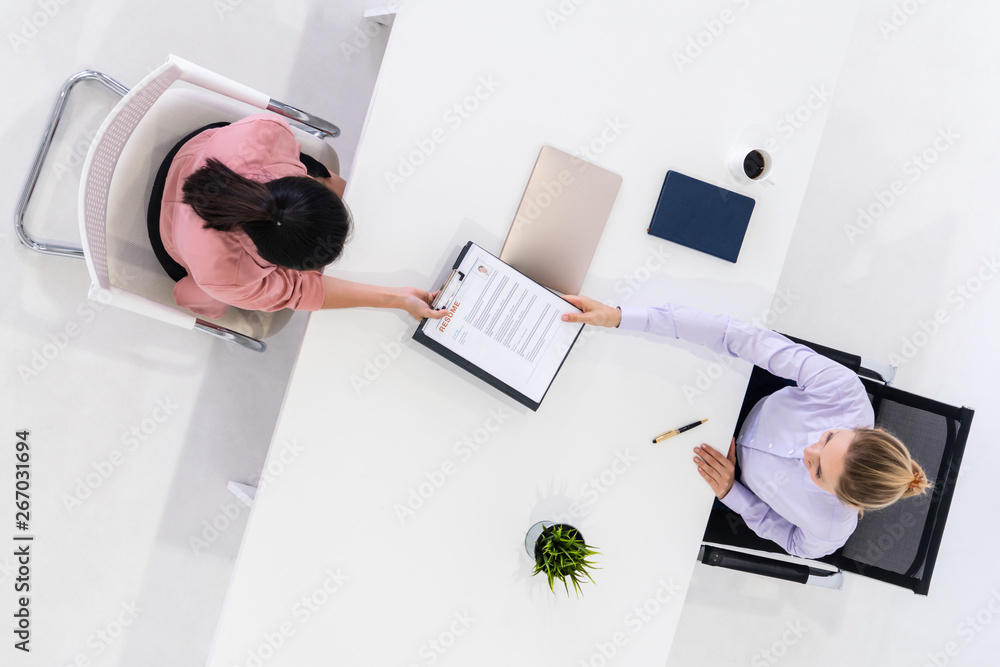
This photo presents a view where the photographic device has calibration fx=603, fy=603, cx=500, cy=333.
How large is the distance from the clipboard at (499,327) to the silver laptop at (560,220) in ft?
0.25

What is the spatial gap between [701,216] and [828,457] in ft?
2.10

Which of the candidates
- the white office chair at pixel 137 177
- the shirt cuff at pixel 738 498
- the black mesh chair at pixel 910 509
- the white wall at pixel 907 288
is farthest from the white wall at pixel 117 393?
the white wall at pixel 907 288

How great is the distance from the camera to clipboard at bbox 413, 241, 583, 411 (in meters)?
1.35

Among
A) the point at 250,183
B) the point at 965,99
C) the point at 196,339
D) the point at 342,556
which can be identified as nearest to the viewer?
the point at 250,183

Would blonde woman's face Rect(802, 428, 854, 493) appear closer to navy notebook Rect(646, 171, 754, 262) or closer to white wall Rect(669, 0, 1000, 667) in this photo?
navy notebook Rect(646, 171, 754, 262)

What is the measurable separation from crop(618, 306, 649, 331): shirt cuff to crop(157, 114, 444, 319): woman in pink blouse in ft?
1.44

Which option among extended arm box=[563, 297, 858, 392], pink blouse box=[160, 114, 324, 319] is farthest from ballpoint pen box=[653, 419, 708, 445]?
pink blouse box=[160, 114, 324, 319]

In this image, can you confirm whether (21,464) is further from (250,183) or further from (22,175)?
(250,183)

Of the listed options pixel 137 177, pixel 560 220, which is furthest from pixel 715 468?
pixel 137 177

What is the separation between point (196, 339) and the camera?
211 centimetres

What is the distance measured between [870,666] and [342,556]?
2269 millimetres

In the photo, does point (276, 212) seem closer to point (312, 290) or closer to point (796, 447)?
point (312, 290)

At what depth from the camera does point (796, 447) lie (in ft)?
5.02

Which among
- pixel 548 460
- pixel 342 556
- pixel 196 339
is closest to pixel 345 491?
pixel 342 556
